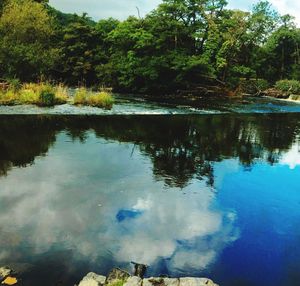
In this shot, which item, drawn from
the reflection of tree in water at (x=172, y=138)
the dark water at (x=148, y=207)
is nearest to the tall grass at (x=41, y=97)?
the reflection of tree in water at (x=172, y=138)

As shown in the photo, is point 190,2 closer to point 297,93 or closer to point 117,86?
point 117,86

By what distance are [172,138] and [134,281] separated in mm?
11155

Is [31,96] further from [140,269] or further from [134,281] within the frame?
[134,281]

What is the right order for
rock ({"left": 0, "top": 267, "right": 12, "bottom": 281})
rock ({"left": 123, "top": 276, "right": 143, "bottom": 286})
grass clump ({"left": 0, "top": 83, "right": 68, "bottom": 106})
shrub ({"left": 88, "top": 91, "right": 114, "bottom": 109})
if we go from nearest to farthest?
rock ({"left": 123, "top": 276, "right": 143, "bottom": 286})
rock ({"left": 0, "top": 267, "right": 12, "bottom": 281})
grass clump ({"left": 0, "top": 83, "right": 68, "bottom": 106})
shrub ({"left": 88, "top": 91, "right": 114, "bottom": 109})

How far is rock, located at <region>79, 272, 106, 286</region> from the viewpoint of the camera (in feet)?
16.9

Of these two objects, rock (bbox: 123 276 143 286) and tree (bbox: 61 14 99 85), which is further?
tree (bbox: 61 14 99 85)

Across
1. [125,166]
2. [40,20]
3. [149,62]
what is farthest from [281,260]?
[149,62]

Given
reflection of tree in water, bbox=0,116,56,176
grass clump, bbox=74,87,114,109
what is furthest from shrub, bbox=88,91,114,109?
reflection of tree in water, bbox=0,116,56,176

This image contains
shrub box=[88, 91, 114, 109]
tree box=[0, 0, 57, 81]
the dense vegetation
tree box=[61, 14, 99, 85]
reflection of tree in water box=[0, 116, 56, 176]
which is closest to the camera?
reflection of tree in water box=[0, 116, 56, 176]

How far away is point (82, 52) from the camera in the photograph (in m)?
53.4

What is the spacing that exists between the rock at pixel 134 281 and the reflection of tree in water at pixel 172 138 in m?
4.62

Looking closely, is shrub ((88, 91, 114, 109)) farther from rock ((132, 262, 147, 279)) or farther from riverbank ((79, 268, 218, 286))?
riverbank ((79, 268, 218, 286))

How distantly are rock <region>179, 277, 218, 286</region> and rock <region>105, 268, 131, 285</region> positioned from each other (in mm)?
720

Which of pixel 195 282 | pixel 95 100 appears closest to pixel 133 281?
pixel 195 282
